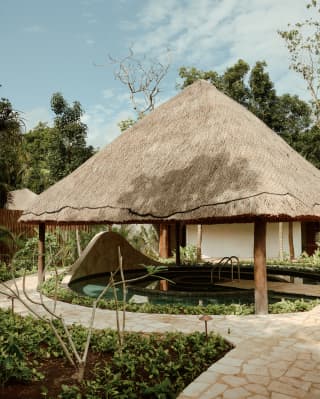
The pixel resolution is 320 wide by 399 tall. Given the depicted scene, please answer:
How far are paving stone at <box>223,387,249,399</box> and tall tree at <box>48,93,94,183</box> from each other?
13.3m

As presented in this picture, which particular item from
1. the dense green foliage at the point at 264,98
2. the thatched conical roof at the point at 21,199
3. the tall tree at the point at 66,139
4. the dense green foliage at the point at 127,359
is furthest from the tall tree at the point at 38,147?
the dense green foliage at the point at 127,359

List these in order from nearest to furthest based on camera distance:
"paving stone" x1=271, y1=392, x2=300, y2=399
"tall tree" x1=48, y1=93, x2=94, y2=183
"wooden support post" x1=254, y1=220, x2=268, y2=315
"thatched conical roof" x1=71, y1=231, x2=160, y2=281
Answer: "paving stone" x1=271, y1=392, x2=300, y2=399 < "wooden support post" x1=254, y1=220, x2=268, y2=315 < "thatched conical roof" x1=71, y1=231, x2=160, y2=281 < "tall tree" x1=48, y1=93, x2=94, y2=183

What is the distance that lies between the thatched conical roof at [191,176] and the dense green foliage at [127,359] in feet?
7.33

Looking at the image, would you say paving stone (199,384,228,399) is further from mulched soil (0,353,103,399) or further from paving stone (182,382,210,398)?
mulched soil (0,353,103,399)

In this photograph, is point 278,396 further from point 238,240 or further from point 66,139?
point 238,240

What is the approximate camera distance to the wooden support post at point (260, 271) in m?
6.17

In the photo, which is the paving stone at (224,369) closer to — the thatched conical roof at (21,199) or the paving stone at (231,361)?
the paving stone at (231,361)

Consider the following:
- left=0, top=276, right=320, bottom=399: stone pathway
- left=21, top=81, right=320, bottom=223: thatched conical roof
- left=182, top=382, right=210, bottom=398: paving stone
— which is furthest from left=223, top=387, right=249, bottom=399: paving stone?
left=21, top=81, right=320, bottom=223: thatched conical roof

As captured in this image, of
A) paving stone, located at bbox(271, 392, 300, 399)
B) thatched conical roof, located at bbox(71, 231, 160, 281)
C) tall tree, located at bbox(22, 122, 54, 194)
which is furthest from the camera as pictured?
tall tree, located at bbox(22, 122, 54, 194)

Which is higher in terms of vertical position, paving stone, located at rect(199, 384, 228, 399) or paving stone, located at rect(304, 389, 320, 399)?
paving stone, located at rect(304, 389, 320, 399)

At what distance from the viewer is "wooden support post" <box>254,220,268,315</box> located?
6.17 m

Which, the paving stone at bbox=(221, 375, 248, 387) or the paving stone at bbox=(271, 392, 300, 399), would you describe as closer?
the paving stone at bbox=(271, 392, 300, 399)

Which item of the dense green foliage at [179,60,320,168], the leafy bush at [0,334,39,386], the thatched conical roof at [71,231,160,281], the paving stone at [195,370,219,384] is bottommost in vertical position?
the paving stone at [195,370,219,384]

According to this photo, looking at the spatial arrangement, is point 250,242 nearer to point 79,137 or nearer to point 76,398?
point 79,137
